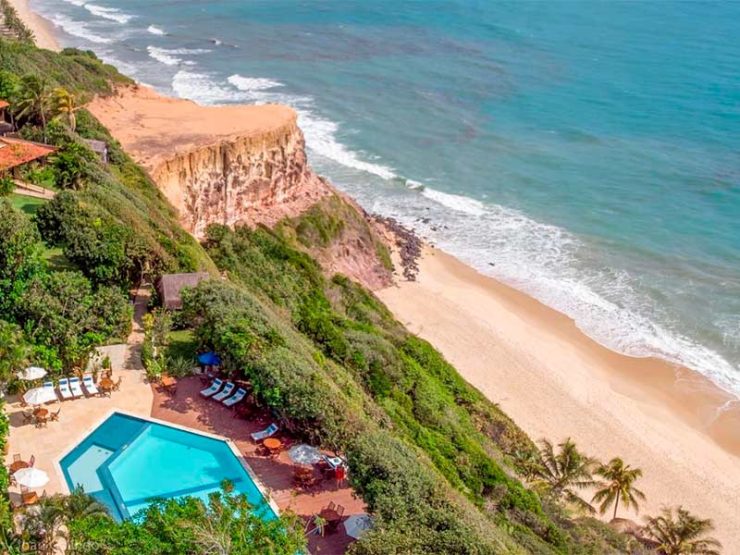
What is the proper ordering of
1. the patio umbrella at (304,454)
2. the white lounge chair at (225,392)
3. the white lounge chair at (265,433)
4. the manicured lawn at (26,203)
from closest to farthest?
the patio umbrella at (304,454)
the white lounge chair at (265,433)
the white lounge chair at (225,392)
the manicured lawn at (26,203)

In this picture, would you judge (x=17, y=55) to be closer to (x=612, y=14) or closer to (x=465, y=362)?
(x=465, y=362)

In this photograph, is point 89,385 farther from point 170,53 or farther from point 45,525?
point 170,53

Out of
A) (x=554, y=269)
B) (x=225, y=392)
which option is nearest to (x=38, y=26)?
(x=554, y=269)

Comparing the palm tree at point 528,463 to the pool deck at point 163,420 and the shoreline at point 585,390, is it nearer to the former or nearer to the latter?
the shoreline at point 585,390

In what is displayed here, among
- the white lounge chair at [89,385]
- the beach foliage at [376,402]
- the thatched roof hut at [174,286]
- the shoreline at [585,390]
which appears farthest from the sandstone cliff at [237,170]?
the white lounge chair at [89,385]

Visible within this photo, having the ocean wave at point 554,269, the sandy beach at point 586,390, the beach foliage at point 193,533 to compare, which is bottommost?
the sandy beach at point 586,390
